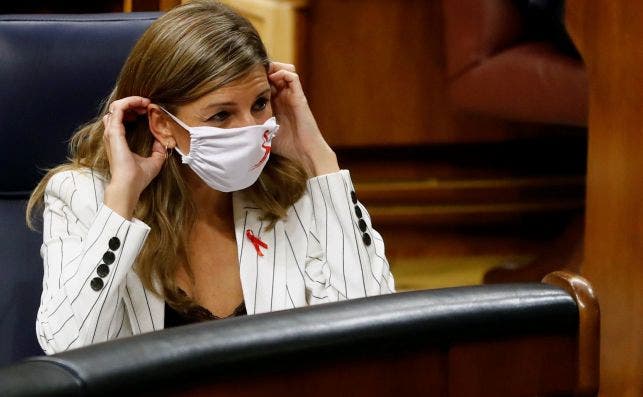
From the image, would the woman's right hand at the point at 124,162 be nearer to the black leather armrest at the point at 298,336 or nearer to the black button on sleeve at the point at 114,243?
the black button on sleeve at the point at 114,243

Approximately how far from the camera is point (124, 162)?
104 centimetres

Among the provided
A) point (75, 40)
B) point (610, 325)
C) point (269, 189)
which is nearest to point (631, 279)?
point (610, 325)

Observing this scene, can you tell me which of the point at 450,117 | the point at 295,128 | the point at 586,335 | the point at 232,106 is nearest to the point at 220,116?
the point at 232,106

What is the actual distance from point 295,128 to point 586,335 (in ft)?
1.88

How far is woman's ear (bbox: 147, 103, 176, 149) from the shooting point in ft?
3.54

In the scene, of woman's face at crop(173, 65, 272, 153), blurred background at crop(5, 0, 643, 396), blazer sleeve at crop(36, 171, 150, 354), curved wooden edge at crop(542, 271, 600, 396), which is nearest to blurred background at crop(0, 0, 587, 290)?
blurred background at crop(5, 0, 643, 396)

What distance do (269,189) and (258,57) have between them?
0.15 m

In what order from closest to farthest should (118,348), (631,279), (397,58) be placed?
(118,348), (631,279), (397,58)

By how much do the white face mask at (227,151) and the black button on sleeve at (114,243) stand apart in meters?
0.12

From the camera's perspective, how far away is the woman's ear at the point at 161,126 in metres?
1.08

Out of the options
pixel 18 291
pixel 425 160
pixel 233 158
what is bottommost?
pixel 425 160

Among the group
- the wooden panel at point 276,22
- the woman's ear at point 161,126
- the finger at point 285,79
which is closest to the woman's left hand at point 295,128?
the finger at point 285,79

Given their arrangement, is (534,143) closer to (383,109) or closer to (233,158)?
(383,109)

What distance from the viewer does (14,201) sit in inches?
45.8
